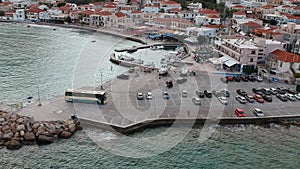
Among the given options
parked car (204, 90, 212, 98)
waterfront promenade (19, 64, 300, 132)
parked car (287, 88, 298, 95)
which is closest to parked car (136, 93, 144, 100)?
waterfront promenade (19, 64, 300, 132)

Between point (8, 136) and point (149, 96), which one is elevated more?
point (149, 96)

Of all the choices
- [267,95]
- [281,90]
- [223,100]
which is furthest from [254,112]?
[281,90]

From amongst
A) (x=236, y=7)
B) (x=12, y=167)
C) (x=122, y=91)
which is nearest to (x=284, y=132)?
(x=122, y=91)

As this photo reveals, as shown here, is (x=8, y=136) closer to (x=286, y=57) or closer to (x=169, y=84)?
(x=169, y=84)

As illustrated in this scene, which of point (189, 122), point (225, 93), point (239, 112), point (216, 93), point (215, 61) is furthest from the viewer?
point (215, 61)

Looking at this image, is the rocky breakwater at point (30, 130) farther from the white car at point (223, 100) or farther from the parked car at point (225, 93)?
the parked car at point (225, 93)

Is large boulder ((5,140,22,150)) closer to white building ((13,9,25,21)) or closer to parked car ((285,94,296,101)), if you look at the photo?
parked car ((285,94,296,101))
